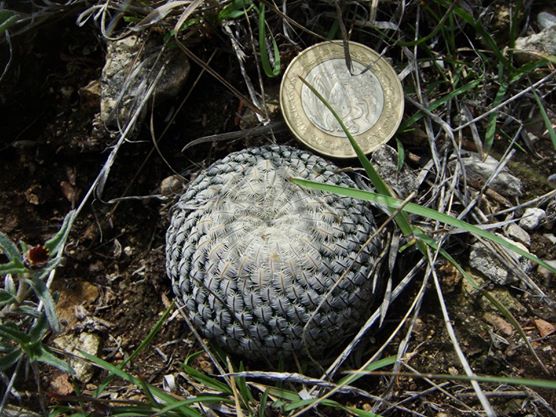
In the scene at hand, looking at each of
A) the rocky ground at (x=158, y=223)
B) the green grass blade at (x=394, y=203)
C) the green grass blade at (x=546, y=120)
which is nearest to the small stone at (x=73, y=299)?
the rocky ground at (x=158, y=223)

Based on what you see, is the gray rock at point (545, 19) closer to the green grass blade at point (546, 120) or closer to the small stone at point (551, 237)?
the green grass blade at point (546, 120)

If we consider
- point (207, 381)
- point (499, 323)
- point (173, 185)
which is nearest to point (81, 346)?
point (207, 381)

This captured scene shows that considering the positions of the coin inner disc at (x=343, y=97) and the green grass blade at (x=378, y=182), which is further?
the coin inner disc at (x=343, y=97)

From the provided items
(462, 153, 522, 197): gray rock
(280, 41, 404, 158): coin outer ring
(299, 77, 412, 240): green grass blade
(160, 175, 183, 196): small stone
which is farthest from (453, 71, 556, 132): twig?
(160, 175, 183, 196): small stone

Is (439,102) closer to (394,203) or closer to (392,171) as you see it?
(392,171)

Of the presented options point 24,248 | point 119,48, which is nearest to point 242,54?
point 119,48

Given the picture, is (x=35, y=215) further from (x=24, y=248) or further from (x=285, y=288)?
(x=285, y=288)
